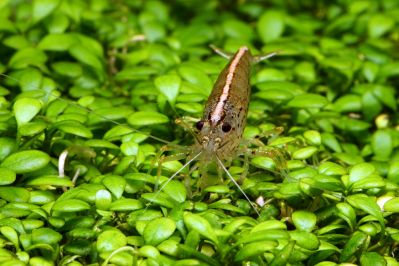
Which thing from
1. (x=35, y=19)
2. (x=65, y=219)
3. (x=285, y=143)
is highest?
(x=35, y=19)

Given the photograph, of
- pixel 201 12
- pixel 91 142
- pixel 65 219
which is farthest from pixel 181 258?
pixel 201 12

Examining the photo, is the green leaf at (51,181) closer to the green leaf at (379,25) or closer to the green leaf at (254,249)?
the green leaf at (254,249)

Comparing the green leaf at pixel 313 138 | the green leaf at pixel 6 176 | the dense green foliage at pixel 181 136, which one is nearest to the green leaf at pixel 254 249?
the dense green foliage at pixel 181 136

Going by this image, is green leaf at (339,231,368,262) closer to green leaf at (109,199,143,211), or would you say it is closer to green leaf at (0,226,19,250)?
green leaf at (109,199,143,211)

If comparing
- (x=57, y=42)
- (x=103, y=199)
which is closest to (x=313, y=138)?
(x=103, y=199)

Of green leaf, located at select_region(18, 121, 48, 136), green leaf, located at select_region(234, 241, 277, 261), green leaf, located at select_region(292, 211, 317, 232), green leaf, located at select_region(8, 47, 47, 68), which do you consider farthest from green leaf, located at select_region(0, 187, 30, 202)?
green leaf, located at select_region(292, 211, 317, 232)

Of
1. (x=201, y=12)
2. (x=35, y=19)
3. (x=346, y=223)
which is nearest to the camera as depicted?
(x=346, y=223)

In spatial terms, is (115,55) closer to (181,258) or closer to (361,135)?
(361,135)
